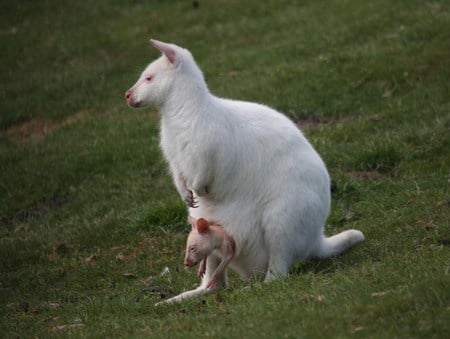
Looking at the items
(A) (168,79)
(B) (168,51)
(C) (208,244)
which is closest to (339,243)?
(C) (208,244)

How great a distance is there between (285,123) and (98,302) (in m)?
2.01

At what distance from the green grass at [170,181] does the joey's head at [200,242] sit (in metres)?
0.36

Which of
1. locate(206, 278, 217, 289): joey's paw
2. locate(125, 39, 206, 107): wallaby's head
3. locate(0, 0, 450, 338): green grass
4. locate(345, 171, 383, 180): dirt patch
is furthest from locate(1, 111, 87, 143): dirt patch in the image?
locate(206, 278, 217, 289): joey's paw

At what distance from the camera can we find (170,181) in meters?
11.0

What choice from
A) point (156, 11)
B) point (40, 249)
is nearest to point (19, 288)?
point (40, 249)

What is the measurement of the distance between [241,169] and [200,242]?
2.14ft

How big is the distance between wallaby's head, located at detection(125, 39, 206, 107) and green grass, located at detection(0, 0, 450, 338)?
1.54 metres

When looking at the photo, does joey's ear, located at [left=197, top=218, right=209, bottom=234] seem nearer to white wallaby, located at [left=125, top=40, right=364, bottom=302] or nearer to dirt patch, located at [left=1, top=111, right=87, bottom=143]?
white wallaby, located at [left=125, top=40, right=364, bottom=302]

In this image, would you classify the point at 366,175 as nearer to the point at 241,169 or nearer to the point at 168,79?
the point at 241,169

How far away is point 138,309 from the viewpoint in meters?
6.83

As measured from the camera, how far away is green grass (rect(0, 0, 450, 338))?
236 inches

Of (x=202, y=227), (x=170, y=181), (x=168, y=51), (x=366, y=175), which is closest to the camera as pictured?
(x=202, y=227)

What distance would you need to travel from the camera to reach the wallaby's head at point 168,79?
7.06 m

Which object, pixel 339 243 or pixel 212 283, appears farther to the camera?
pixel 339 243
